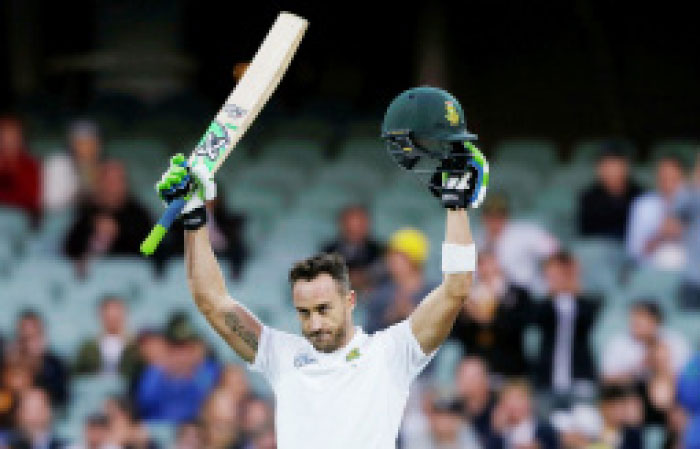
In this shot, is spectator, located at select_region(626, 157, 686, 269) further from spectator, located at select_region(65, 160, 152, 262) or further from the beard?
the beard

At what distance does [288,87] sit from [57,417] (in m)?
4.93

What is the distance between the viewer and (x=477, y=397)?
9820 mm

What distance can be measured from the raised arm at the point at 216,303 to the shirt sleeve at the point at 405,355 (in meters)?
0.46

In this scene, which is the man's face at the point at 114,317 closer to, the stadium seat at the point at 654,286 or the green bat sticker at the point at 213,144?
the stadium seat at the point at 654,286

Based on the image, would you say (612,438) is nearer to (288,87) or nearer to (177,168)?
(177,168)

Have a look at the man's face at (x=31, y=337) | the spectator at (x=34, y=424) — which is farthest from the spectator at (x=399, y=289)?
the man's face at (x=31, y=337)

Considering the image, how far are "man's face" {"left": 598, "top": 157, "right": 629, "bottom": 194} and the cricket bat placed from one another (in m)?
5.12

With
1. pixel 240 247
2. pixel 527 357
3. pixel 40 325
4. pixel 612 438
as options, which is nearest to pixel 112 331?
pixel 40 325

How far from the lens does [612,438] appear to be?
9.40 metres

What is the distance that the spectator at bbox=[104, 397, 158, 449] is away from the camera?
10281mm

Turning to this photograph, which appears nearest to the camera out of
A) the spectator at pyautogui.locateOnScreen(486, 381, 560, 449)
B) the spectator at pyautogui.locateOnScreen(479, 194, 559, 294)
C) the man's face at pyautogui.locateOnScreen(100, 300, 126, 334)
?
the spectator at pyautogui.locateOnScreen(486, 381, 560, 449)

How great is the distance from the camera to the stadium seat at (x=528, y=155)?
1290 centimetres

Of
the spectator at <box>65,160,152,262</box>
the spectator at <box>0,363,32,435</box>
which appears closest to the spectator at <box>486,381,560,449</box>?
the spectator at <box>0,363,32,435</box>

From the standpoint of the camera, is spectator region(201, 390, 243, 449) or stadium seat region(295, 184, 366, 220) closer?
spectator region(201, 390, 243, 449)
